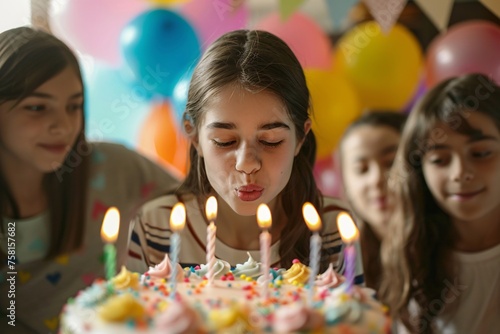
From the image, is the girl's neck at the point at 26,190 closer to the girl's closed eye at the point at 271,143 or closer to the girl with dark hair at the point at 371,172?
the girl's closed eye at the point at 271,143

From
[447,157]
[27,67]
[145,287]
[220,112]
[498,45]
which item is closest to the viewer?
[145,287]

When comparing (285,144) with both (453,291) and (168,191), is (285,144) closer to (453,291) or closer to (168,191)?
(168,191)

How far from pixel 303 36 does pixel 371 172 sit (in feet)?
2.04

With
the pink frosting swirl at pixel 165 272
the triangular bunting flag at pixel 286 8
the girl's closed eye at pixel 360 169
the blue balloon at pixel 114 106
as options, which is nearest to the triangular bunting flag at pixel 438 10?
the triangular bunting flag at pixel 286 8

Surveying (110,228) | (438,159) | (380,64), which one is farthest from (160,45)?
(438,159)

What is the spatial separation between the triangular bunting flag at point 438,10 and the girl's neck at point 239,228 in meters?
1.05

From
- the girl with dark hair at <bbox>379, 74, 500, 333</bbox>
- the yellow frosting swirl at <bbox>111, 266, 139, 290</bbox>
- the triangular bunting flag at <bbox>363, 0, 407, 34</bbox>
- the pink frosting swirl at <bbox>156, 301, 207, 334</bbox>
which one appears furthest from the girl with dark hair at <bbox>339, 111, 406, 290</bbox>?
the pink frosting swirl at <bbox>156, 301, 207, 334</bbox>

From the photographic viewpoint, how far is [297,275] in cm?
179

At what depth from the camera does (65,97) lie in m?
2.26

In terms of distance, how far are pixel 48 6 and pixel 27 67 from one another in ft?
0.98

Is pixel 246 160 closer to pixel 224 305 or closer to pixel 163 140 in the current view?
pixel 224 305

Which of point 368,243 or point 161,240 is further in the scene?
point 368,243

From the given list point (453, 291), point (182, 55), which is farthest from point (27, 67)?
point (453, 291)

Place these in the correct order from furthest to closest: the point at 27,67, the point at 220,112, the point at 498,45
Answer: the point at 498,45, the point at 27,67, the point at 220,112
